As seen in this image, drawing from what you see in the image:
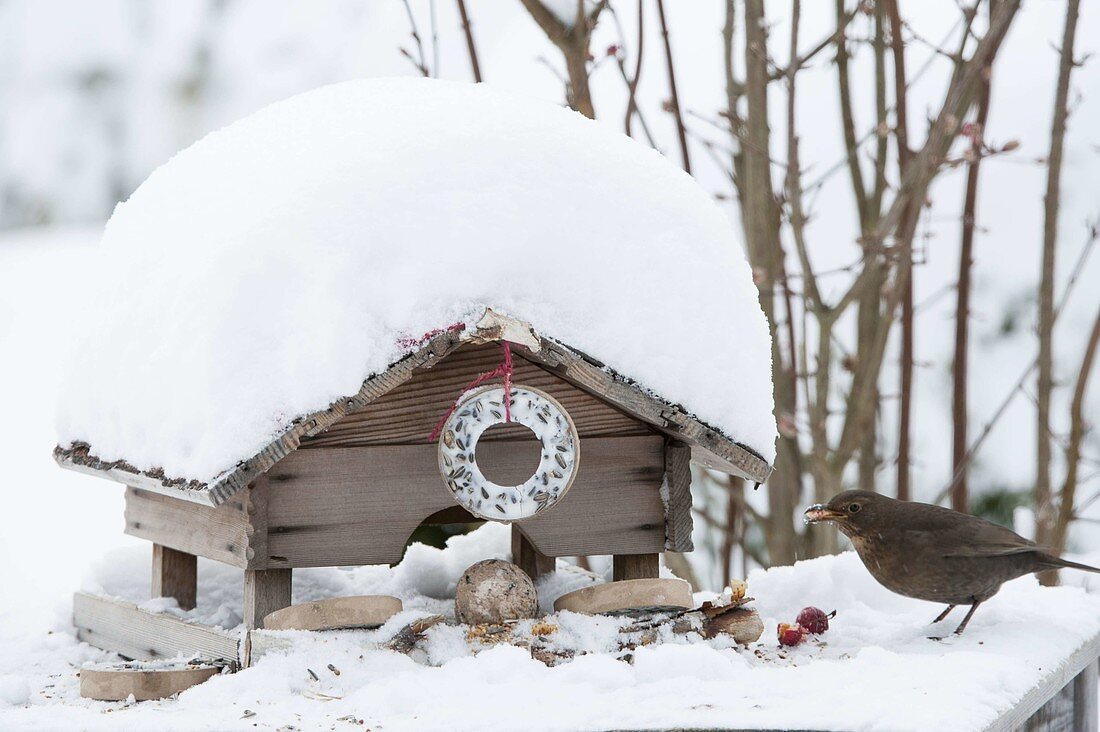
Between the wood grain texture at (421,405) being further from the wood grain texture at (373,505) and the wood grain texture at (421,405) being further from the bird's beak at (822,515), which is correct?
the bird's beak at (822,515)

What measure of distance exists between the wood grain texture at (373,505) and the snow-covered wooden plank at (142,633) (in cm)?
23

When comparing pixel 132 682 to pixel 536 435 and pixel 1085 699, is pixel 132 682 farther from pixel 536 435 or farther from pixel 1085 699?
pixel 1085 699

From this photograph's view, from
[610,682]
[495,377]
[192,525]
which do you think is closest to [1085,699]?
[610,682]

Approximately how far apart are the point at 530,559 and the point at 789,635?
0.70 metres

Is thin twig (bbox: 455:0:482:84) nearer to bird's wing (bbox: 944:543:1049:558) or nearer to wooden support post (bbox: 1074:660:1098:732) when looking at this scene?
bird's wing (bbox: 944:543:1049:558)

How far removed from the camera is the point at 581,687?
1794mm

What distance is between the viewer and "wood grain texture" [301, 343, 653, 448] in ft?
7.25

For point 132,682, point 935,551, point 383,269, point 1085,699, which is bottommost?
point 1085,699

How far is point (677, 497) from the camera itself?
2436mm

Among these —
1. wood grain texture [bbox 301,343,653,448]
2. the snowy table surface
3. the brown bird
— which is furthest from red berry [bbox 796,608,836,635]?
wood grain texture [bbox 301,343,653,448]

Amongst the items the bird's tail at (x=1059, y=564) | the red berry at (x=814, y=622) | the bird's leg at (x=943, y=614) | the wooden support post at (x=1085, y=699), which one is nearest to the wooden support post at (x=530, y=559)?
the red berry at (x=814, y=622)

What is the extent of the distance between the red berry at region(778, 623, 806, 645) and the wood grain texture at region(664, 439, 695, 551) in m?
0.25

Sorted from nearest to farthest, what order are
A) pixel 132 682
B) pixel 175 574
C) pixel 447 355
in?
pixel 132 682 → pixel 447 355 → pixel 175 574

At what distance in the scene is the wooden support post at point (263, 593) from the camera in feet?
7.25
